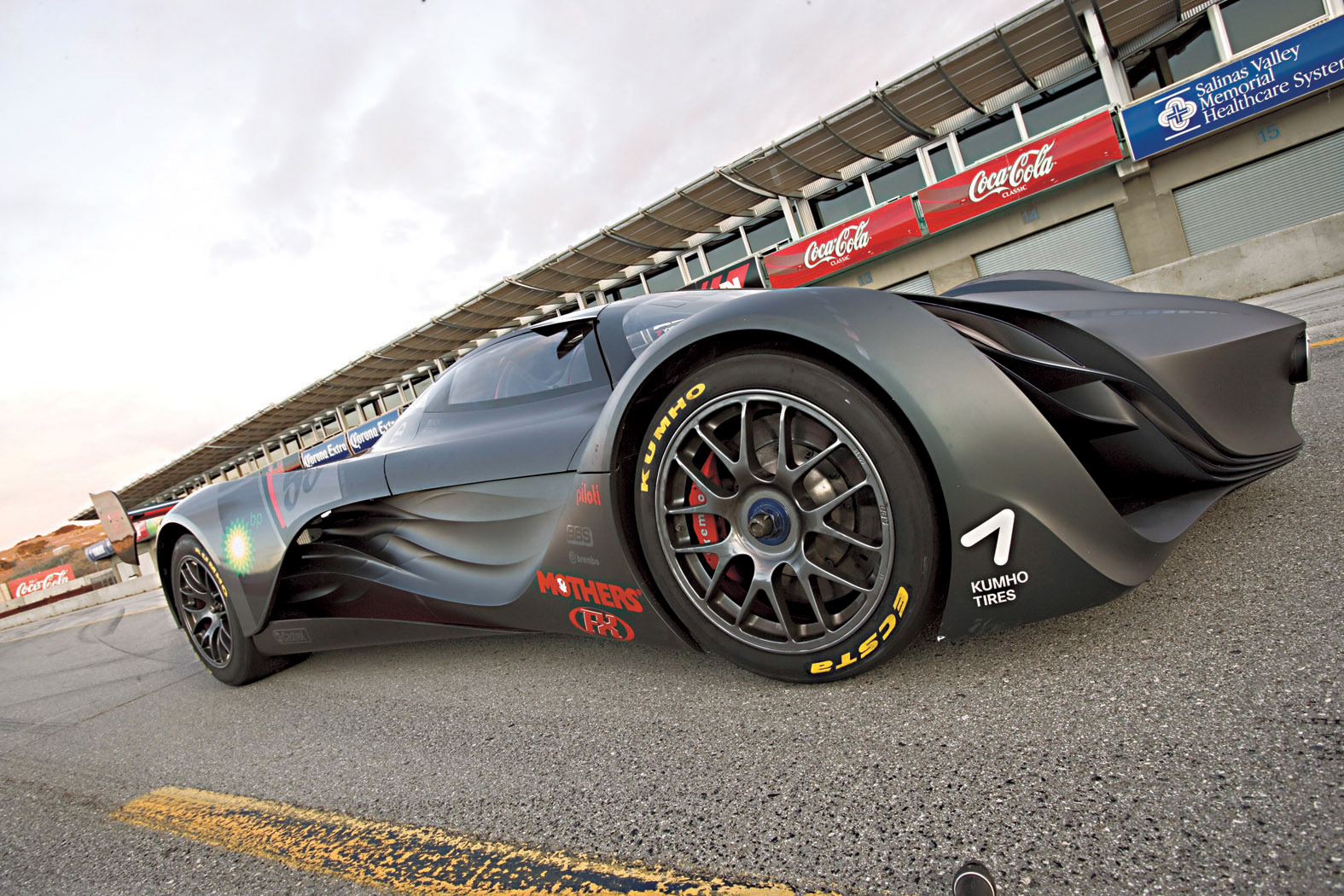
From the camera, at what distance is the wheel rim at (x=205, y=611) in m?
3.41

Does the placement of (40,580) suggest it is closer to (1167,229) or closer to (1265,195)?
(1167,229)

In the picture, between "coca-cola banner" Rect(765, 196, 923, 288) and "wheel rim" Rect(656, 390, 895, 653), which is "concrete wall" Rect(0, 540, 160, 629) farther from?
"coca-cola banner" Rect(765, 196, 923, 288)

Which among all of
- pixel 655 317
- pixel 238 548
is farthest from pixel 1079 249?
pixel 238 548

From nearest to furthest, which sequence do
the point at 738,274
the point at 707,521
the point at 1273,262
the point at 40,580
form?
the point at 707,521, the point at 1273,262, the point at 40,580, the point at 738,274

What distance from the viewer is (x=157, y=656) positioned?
15.9 feet

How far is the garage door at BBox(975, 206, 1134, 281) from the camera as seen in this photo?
698 inches

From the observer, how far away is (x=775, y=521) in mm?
1737

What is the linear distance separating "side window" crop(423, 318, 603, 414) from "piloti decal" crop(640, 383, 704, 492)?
58 cm

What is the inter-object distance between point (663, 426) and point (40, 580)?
22888 millimetres

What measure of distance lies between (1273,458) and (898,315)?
1180mm

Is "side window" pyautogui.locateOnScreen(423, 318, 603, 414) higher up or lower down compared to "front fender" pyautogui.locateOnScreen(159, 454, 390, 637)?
higher up

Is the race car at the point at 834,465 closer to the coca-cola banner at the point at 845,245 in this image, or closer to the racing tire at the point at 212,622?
the racing tire at the point at 212,622

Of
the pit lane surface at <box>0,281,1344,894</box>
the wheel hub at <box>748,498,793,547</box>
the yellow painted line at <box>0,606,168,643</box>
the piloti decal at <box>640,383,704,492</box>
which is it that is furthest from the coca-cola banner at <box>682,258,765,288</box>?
the wheel hub at <box>748,498,793,547</box>

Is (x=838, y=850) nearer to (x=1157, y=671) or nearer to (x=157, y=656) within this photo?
(x=1157, y=671)
